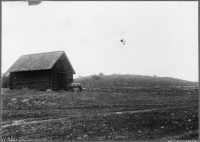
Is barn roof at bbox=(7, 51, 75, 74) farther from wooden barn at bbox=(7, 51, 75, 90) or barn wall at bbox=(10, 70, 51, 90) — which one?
barn wall at bbox=(10, 70, 51, 90)

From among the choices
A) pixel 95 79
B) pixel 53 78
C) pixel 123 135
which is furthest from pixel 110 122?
pixel 95 79

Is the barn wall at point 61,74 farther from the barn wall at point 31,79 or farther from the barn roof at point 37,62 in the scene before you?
the barn wall at point 31,79

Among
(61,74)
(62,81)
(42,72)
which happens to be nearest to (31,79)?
(42,72)

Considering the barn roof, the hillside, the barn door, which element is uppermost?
the barn roof

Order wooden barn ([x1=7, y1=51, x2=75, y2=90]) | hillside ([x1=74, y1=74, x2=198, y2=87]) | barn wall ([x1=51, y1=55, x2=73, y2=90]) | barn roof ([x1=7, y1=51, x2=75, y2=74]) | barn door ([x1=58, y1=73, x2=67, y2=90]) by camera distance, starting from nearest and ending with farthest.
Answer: wooden barn ([x1=7, y1=51, x2=75, y2=90]), barn roof ([x1=7, y1=51, x2=75, y2=74]), barn wall ([x1=51, y1=55, x2=73, y2=90]), barn door ([x1=58, y1=73, x2=67, y2=90]), hillside ([x1=74, y1=74, x2=198, y2=87])

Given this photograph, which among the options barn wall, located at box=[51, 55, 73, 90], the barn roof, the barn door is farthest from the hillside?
the barn roof

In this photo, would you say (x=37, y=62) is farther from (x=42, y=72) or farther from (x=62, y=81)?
A: (x=62, y=81)

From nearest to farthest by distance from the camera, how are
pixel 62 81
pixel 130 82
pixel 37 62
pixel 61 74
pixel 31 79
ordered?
pixel 31 79
pixel 37 62
pixel 61 74
pixel 62 81
pixel 130 82

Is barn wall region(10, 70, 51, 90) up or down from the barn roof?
down
